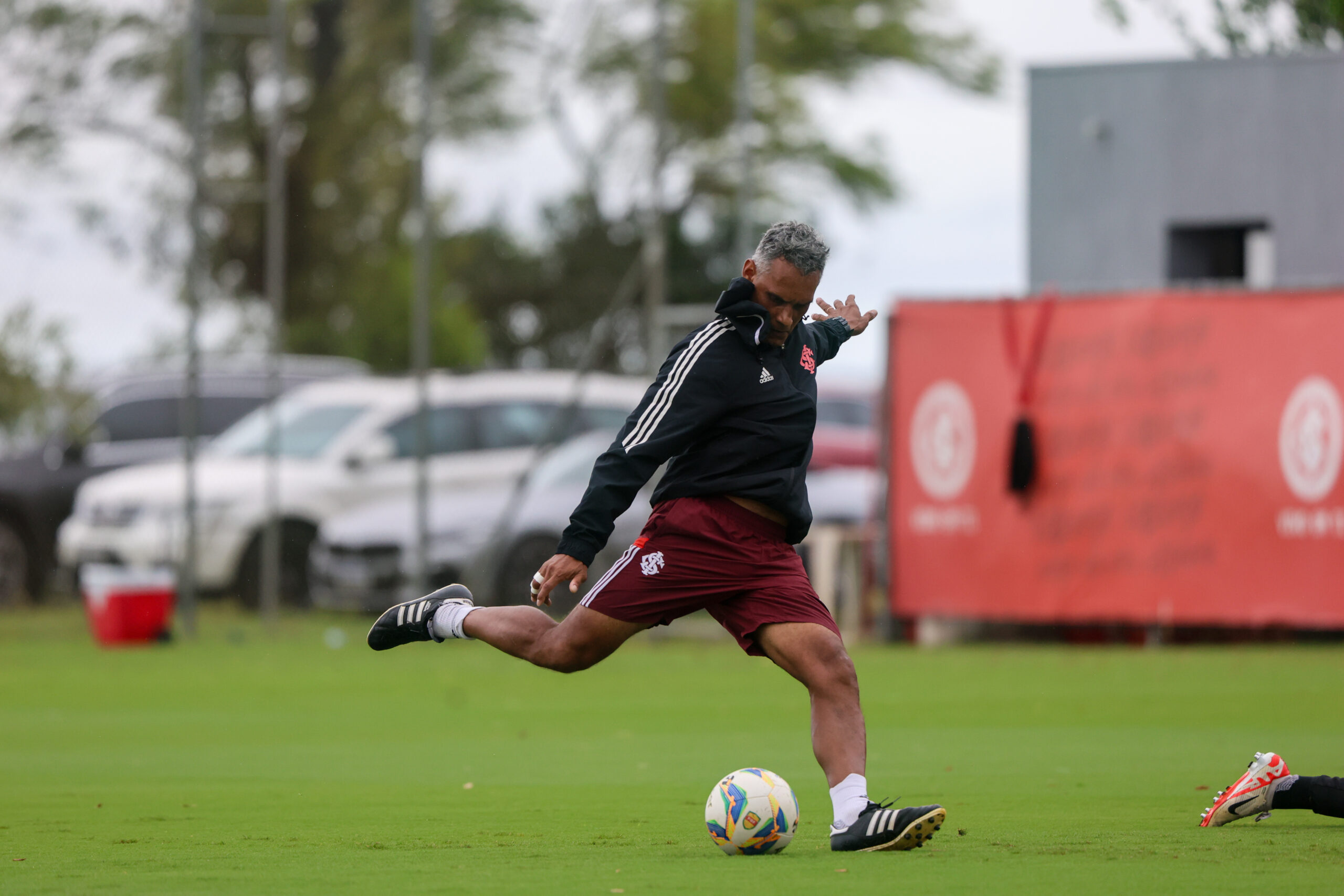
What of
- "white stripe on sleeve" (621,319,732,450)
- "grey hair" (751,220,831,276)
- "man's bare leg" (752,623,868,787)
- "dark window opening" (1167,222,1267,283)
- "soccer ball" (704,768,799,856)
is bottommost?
"soccer ball" (704,768,799,856)

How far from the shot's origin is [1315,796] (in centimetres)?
670

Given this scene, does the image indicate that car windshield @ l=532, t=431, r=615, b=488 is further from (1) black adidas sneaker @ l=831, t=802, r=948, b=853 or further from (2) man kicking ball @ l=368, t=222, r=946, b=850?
(1) black adidas sneaker @ l=831, t=802, r=948, b=853

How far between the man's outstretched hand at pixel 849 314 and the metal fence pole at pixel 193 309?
12121 millimetres

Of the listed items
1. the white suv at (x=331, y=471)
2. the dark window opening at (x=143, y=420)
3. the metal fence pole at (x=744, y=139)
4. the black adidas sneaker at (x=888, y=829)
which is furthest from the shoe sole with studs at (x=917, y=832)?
the dark window opening at (x=143, y=420)

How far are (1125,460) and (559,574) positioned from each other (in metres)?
11.6

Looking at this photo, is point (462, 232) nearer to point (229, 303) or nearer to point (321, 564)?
point (229, 303)

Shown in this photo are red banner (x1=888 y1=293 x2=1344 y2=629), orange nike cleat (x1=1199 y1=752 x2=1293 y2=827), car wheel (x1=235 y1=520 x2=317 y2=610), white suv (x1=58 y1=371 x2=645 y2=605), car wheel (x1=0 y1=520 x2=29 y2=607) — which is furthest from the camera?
car wheel (x1=0 y1=520 x2=29 y2=607)

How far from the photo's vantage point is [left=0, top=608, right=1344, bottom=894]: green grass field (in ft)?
19.9

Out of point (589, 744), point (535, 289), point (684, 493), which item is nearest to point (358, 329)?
point (535, 289)

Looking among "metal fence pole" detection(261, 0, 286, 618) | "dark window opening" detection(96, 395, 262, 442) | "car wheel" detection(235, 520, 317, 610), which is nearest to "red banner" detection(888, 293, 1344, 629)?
"metal fence pole" detection(261, 0, 286, 618)

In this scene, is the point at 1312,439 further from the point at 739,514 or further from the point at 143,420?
the point at 143,420

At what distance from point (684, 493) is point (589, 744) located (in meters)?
4.03

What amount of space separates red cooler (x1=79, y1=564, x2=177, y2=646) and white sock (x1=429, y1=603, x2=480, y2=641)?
11.1m

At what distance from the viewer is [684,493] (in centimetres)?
660
